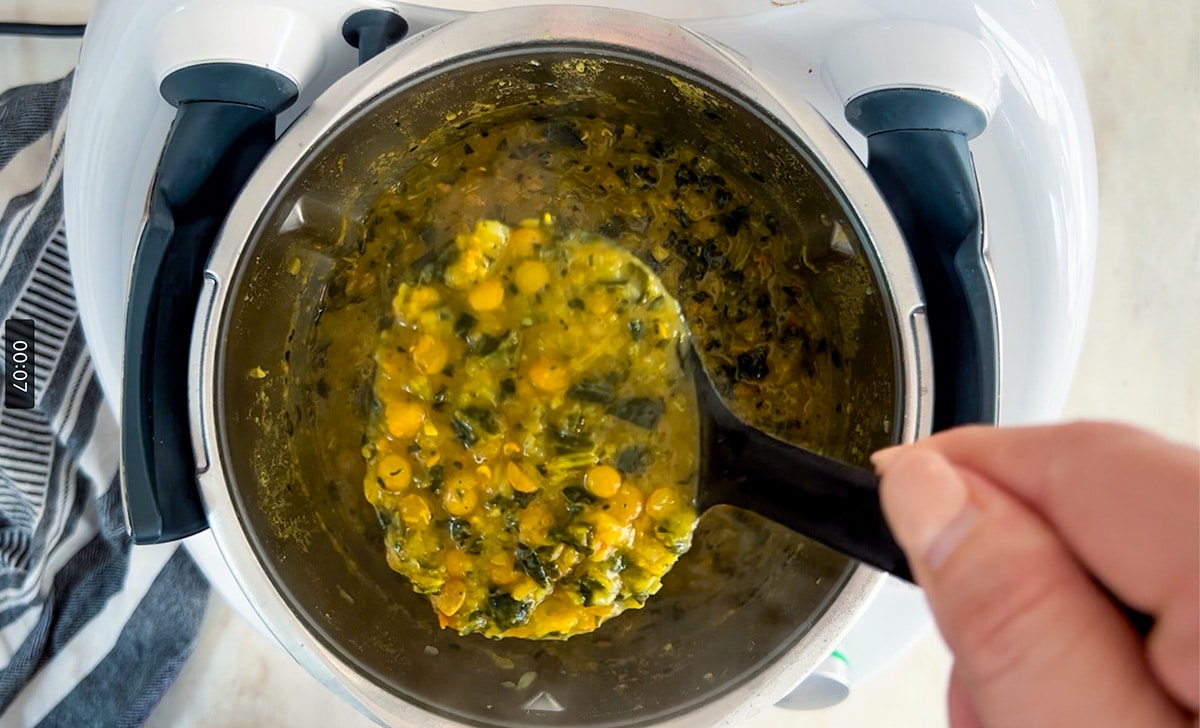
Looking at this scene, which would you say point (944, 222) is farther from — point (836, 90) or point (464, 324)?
point (464, 324)

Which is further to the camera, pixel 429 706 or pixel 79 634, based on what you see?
pixel 79 634

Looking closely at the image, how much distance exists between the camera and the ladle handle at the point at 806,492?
39 cm

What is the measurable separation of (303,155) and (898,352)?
12.4 inches

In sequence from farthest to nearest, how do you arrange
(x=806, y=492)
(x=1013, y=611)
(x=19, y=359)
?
(x=19, y=359)
(x=806, y=492)
(x=1013, y=611)

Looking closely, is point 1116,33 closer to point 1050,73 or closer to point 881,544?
point 1050,73

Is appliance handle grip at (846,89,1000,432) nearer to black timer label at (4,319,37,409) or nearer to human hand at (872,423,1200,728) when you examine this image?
human hand at (872,423,1200,728)

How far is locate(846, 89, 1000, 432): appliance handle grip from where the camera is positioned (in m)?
0.45

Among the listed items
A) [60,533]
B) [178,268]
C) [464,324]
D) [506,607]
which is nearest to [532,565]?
[506,607]

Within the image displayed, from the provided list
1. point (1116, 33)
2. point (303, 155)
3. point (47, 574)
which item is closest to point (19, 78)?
point (47, 574)

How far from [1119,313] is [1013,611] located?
0.72 metres

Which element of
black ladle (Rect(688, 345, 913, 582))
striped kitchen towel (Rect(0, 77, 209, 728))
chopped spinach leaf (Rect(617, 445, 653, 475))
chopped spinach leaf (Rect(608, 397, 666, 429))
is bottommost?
striped kitchen towel (Rect(0, 77, 209, 728))

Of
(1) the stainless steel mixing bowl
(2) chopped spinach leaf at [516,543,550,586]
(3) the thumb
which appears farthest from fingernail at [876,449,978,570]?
(2) chopped spinach leaf at [516,543,550,586]

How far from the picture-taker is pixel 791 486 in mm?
444

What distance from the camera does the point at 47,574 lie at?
2.64 ft
